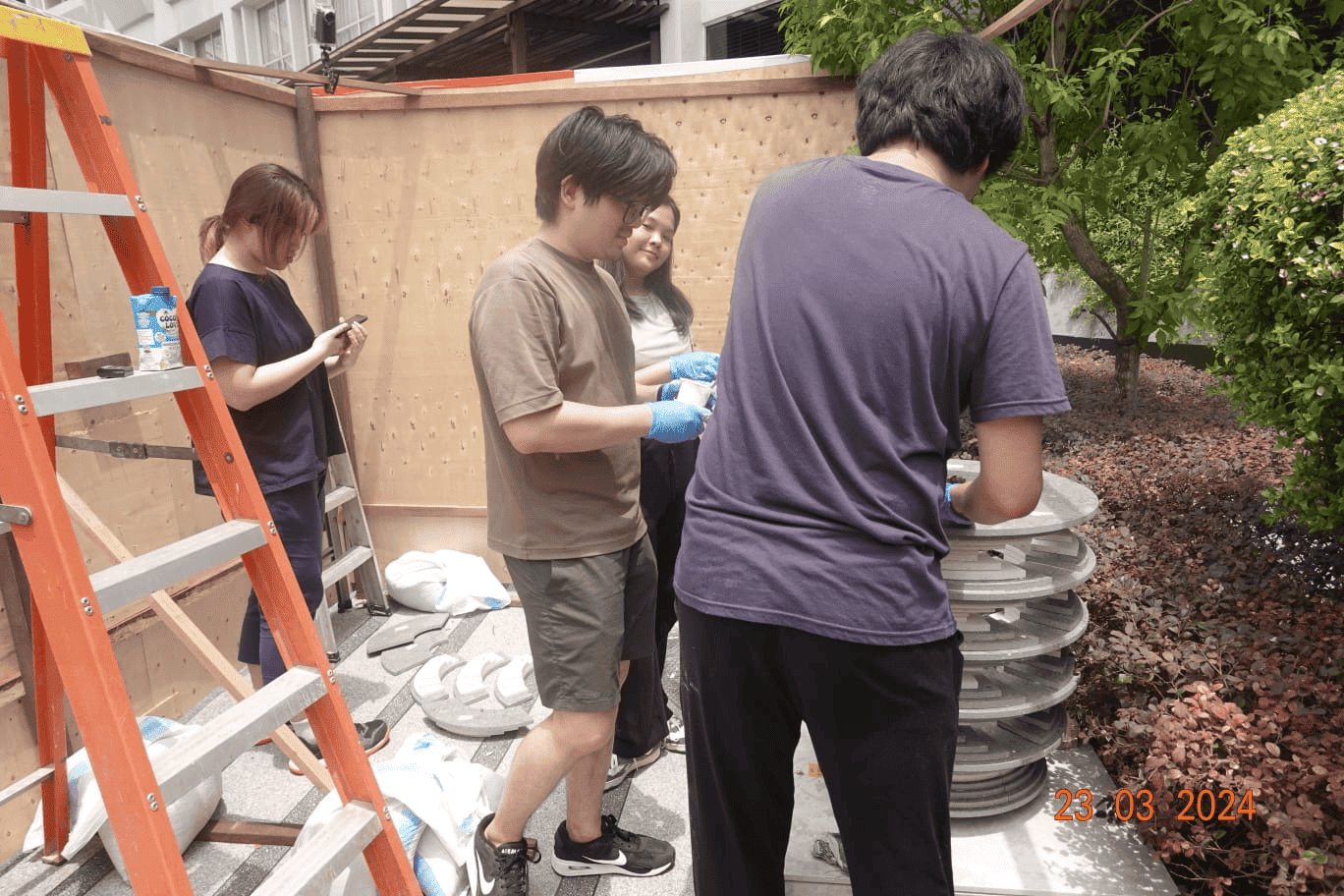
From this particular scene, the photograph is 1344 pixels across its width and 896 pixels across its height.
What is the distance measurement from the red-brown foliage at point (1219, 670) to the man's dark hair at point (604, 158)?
2.07 m

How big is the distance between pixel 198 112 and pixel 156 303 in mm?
2439

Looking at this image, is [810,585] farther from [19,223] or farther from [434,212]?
[434,212]

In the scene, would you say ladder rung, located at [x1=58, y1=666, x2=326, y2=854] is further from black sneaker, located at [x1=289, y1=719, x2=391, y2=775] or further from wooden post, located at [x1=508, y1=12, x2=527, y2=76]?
wooden post, located at [x1=508, y1=12, x2=527, y2=76]

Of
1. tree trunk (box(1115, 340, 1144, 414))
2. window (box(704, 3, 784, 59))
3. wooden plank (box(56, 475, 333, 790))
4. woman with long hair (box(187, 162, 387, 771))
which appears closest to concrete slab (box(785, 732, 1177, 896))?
wooden plank (box(56, 475, 333, 790))

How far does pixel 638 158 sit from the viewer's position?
1937 millimetres

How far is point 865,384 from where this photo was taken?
136cm

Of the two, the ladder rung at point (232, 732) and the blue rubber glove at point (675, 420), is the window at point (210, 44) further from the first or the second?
the ladder rung at point (232, 732)

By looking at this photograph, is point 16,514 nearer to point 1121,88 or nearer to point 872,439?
point 872,439

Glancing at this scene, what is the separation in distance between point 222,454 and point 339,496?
2.53 meters

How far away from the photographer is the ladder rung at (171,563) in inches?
60.8

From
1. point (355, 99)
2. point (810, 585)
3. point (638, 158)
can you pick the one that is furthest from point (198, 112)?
point (810, 585)

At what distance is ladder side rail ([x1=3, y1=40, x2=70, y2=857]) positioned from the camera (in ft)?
5.88

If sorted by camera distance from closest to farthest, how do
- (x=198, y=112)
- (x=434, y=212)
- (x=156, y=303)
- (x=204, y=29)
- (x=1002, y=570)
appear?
(x=156, y=303) → (x=1002, y=570) → (x=198, y=112) → (x=434, y=212) → (x=204, y=29)

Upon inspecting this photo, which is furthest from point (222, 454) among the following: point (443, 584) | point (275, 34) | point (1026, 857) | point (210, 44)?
point (210, 44)
